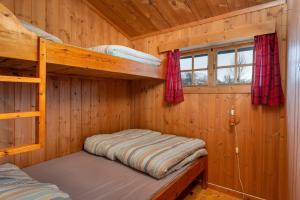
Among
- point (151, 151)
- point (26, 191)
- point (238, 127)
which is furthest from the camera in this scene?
point (238, 127)

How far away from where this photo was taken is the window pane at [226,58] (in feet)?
7.13

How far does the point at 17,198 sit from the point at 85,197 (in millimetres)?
411

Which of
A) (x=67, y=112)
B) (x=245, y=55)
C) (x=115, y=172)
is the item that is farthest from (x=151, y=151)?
(x=245, y=55)

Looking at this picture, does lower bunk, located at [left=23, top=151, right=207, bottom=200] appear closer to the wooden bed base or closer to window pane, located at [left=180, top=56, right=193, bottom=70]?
the wooden bed base

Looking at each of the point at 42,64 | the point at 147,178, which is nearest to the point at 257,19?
the point at 147,178

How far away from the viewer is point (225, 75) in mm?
2219

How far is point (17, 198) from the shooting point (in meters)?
0.97

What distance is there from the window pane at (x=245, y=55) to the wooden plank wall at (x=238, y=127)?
30 centimetres

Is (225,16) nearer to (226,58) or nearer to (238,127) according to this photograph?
(226,58)

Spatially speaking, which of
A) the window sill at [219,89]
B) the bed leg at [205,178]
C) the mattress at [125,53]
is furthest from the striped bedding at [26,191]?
the window sill at [219,89]

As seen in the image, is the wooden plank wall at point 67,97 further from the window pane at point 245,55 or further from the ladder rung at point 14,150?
the window pane at point 245,55

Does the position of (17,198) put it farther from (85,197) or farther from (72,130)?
(72,130)

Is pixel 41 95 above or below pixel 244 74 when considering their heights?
below

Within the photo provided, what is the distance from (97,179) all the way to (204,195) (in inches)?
52.2
